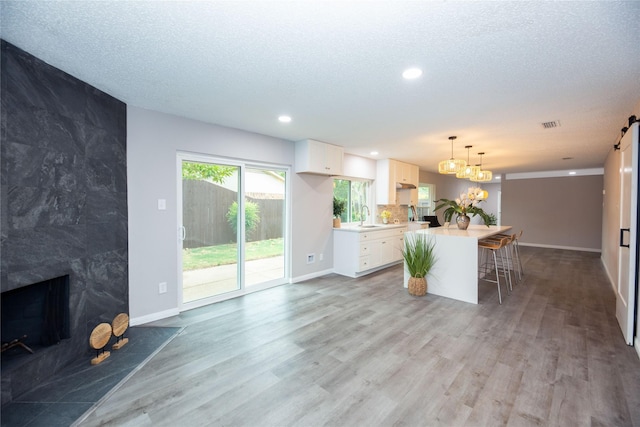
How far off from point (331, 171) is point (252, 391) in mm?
3616

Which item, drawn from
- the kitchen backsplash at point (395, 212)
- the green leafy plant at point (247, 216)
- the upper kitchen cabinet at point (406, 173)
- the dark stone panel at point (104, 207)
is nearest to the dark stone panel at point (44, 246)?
the dark stone panel at point (104, 207)

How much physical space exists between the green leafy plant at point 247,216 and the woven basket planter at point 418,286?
2.51 metres

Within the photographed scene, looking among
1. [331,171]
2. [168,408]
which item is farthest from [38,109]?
[331,171]

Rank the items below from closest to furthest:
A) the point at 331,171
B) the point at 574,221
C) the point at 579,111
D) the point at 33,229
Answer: the point at 33,229 < the point at 579,111 < the point at 331,171 < the point at 574,221

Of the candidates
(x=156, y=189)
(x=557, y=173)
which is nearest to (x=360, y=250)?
(x=156, y=189)

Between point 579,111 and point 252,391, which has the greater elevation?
point 579,111

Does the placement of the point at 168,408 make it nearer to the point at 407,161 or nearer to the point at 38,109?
the point at 38,109

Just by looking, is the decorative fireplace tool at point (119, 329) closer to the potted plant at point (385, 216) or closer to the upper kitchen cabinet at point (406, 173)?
the potted plant at point (385, 216)

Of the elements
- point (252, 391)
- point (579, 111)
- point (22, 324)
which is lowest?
point (252, 391)

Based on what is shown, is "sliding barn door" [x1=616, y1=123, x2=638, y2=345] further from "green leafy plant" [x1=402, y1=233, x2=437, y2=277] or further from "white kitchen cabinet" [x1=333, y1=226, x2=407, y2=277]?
"white kitchen cabinet" [x1=333, y1=226, x2=407, y2=277]

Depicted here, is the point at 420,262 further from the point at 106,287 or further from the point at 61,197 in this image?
the point at 61,197

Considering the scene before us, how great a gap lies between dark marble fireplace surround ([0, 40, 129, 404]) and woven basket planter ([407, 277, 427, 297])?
3591 mm

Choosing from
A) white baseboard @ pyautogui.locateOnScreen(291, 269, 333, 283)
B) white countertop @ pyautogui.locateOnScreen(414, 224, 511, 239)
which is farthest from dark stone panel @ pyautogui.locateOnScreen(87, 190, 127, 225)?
white countertop @ pyautogui.locateOnScreen(414, 224, 511, 239)

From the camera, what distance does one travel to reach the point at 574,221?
26.6ft
